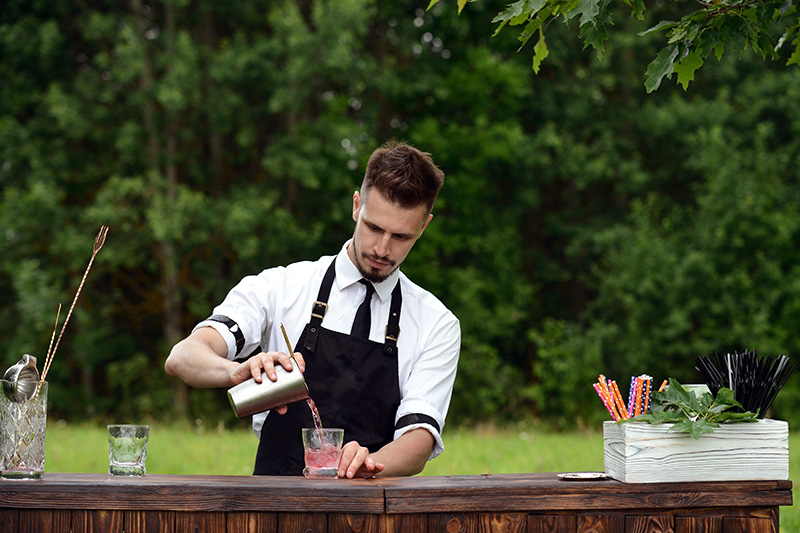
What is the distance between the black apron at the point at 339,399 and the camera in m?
3.19

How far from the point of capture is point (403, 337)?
3354 mm

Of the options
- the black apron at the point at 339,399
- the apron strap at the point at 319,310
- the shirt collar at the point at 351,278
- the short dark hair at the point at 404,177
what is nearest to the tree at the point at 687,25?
the short dark hair at the point at 404,177

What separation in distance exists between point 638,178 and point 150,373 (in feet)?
29.6

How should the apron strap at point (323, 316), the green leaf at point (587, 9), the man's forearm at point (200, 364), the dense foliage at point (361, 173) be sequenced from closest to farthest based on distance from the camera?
1. the man's forearm at point (200, 364)
2. the green leaf at point (587, 9)
3. the apron strap at point (323, 316)
4. the dense foliage at point (361, 173)

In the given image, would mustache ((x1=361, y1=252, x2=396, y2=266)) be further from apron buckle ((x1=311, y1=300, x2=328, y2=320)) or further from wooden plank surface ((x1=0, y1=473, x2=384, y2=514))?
wooden plank surface ((x1=0, y1=473, x2=384, y2=514))

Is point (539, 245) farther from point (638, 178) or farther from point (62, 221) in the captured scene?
point (62, 221)

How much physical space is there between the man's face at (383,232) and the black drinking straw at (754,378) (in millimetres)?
1105

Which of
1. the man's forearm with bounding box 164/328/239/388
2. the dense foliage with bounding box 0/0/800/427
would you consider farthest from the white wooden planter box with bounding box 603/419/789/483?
the dense foliage with bounding box 0/0/800/427

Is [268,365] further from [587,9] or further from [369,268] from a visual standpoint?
[587,9]

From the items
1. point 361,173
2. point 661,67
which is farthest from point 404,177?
point 361,173

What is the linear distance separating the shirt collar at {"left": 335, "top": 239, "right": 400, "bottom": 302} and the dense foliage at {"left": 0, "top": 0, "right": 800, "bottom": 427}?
33.3ft

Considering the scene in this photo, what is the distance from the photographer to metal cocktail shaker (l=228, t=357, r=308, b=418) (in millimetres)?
2473

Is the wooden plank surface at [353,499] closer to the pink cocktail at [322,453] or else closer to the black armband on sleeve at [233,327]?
the pink cocktail at [322,453]

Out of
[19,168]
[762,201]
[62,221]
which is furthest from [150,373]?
[762,201]
